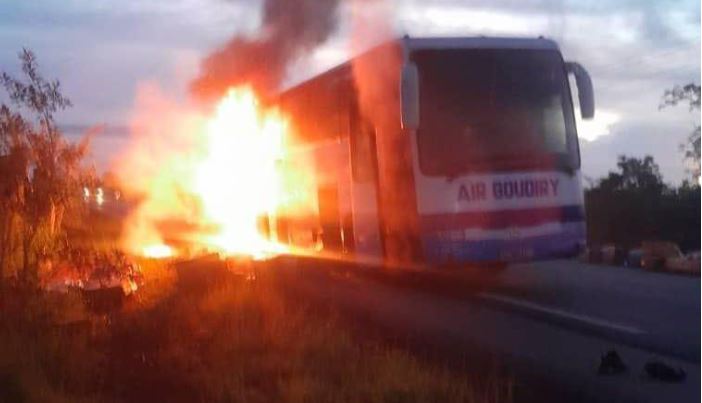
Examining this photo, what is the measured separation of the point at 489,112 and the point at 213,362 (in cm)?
756

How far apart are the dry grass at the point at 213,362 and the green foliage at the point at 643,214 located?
15.0 meters

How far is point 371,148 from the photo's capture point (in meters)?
19.1

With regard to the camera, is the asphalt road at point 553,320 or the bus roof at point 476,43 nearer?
the asphalt road at point 553,320

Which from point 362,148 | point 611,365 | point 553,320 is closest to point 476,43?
point 362,148

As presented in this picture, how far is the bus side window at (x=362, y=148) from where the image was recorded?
19156 mm

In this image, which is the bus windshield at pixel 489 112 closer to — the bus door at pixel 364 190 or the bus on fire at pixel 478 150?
the bus on fire at pixel 478 150

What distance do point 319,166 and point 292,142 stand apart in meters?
2.15

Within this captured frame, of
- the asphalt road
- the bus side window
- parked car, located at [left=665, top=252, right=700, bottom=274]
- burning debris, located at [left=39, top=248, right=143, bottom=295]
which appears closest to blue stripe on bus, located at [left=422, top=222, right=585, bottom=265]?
the asphalt road

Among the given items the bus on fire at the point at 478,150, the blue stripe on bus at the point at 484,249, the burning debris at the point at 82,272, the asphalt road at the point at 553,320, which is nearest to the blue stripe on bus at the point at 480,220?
the bus on fire at the point at 478,150

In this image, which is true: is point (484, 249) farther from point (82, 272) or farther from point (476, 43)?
point (82, 272)

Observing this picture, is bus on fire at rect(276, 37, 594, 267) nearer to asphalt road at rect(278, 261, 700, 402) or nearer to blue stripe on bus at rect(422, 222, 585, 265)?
blue stripe on bus at rect(422, 222, 585, 265)

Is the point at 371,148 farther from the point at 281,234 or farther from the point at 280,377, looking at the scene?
the point at 280,377

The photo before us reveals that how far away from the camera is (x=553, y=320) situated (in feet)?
50.5

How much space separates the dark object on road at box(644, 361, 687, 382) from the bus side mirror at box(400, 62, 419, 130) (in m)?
6.40
